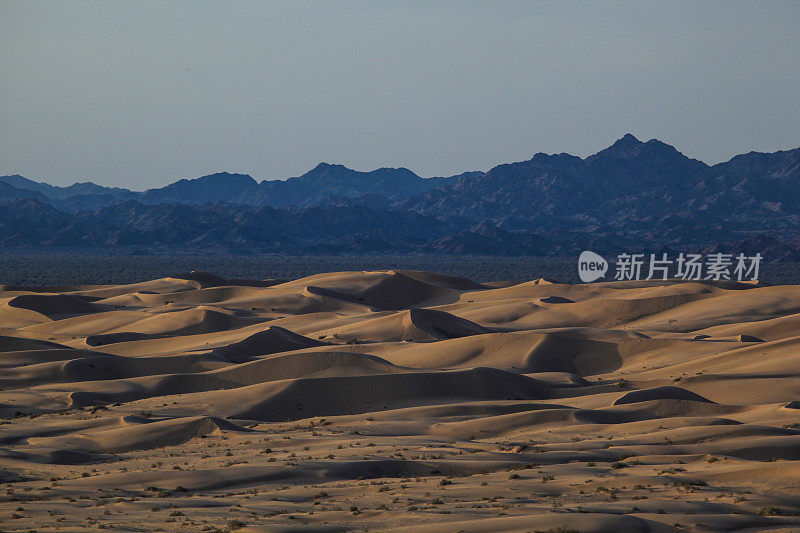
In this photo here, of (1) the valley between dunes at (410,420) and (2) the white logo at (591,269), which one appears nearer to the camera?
(1) the valley between dunes at (410,420)

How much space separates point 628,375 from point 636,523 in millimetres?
26374

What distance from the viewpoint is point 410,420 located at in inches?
1155

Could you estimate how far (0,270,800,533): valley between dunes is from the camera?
16.7 meters

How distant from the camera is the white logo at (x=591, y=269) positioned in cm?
12106

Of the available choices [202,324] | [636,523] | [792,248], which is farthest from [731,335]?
[792,248]

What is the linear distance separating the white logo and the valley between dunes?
56.9 metres

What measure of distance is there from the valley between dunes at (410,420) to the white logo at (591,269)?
187ft

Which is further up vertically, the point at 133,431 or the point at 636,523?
the point at 636,523

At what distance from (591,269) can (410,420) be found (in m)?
107

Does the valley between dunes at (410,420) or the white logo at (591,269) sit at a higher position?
the white logo at (591,269)

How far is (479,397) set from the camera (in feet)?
111

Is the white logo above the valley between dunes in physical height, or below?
above

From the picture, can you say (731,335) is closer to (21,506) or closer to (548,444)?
(548,444)

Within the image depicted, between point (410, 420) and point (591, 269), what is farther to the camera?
point (591, 269)
